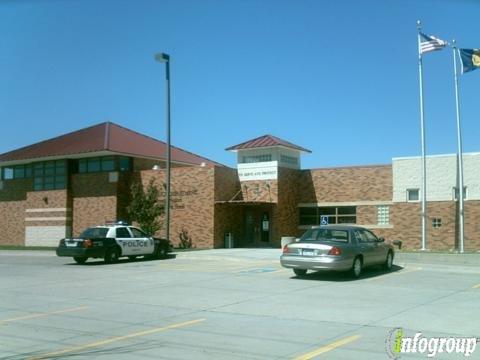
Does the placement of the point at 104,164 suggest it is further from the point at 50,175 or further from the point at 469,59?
the point at 469,59

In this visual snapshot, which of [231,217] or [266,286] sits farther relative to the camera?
[231,217]

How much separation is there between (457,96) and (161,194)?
16.7 metres

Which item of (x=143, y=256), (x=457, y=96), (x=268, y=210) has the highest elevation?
(x=457, y=96)

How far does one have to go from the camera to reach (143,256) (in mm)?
26922

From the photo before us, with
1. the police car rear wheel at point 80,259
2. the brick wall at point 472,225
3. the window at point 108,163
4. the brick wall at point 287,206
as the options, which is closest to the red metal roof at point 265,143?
the brick wall at point 287,206

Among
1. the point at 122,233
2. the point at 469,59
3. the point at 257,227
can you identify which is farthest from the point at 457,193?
the point at 122,233

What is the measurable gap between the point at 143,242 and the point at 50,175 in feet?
53.0

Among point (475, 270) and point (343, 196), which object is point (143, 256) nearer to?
point (343, 196)

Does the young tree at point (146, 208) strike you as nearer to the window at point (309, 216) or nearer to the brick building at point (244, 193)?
A: the brick building at point (244, 193)

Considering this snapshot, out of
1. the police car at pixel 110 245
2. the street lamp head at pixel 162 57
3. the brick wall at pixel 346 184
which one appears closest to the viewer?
the police car at pixel 110 245

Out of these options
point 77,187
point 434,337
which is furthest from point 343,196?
point 434,337

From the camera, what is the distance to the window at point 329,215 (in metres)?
33.1

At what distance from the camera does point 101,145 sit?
1406 inches

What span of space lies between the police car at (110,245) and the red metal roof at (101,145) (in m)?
10.8
